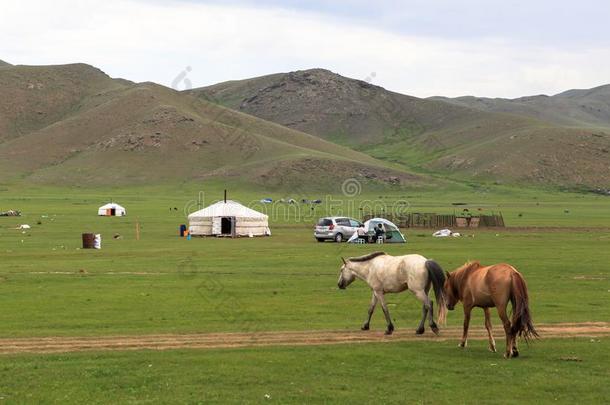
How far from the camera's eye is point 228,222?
68.1 m

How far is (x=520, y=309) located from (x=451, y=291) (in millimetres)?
A: 2661

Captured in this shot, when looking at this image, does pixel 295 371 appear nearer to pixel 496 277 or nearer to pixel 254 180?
pixel 496 277

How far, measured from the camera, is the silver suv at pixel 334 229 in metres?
60.3

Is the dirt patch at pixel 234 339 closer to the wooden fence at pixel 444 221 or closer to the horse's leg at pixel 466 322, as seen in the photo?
the horse's leg at pixel 466 322

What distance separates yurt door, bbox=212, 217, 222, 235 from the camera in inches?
2672

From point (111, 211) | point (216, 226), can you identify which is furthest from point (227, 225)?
point (111, 211)

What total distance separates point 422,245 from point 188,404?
42.6 meters

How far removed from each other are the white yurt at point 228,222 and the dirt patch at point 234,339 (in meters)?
46.1

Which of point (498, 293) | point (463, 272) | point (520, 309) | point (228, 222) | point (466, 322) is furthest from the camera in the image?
point (228, 222)

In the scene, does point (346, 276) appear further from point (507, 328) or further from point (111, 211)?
point (111, 211)

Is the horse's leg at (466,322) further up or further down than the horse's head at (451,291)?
further down

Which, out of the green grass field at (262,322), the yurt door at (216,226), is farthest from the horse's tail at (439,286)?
the yurt door at (216,226)

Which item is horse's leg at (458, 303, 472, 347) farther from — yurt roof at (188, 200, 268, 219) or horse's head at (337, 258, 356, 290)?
yurt roof at (188, 200, 268, 219)

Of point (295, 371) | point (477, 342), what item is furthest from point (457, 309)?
point (295, 371)
